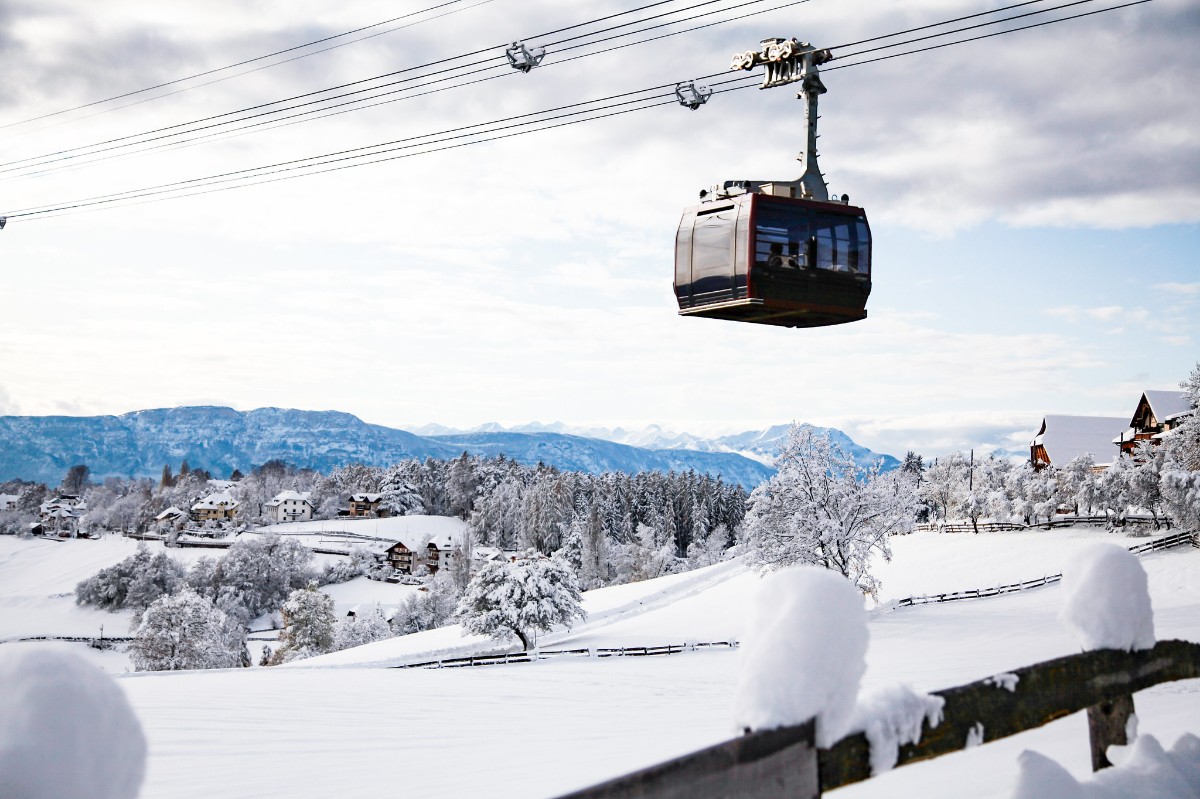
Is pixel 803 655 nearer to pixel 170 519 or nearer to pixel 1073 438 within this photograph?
pixel 1073 438

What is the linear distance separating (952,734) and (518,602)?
137ft

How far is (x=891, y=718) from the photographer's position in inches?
110

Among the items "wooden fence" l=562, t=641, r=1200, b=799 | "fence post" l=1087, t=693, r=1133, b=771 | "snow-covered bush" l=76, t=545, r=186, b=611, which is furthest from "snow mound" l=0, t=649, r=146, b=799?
"snow-covered bush" l=76, t=545, r=186, b=611

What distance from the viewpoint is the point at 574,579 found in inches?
1796

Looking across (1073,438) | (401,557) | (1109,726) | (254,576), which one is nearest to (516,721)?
(1109,726)

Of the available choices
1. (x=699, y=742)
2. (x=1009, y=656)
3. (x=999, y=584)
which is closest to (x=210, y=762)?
(x=699, y=742)

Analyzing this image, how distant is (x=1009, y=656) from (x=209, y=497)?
166942 millimetres

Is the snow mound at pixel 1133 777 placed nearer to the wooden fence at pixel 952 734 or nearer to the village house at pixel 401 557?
the wooden fence at pixel 952 734

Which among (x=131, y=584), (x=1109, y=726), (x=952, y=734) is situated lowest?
(x=131, y=584)

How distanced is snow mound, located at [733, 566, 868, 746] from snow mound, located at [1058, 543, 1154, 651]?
2018mm

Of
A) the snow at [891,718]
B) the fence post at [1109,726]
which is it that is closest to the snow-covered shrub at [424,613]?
the fence post at [1109,726]

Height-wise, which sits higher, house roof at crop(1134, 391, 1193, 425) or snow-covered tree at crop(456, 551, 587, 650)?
house roof at crop(1134, 391, 1193, 425)

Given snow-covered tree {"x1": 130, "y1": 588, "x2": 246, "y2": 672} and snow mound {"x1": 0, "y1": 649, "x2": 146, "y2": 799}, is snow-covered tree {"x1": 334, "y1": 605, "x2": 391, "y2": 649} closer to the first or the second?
snow-covered tree {"x1": 130, "y1": 588, "x2": 246, "y2": 672}

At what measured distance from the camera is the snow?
2715 millimetres
